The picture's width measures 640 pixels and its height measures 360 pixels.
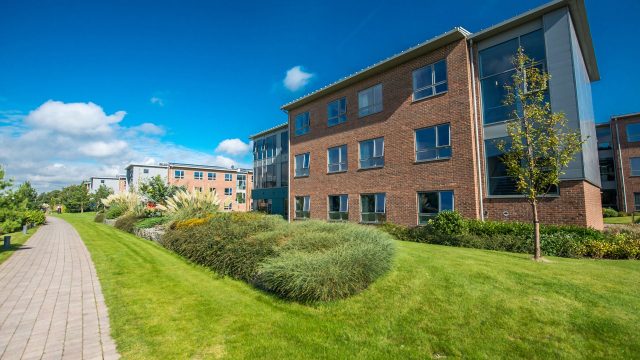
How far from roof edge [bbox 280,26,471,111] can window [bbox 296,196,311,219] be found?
24.9 ft

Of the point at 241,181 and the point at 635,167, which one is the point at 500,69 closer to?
the point at 635,167

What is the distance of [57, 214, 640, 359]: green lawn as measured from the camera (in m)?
3.98

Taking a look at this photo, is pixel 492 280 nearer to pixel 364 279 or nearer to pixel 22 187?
pixel 364 279

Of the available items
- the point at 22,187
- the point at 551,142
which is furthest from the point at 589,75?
the point at 22,187

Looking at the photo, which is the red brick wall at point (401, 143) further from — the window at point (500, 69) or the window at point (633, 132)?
the window at point (633, 132)

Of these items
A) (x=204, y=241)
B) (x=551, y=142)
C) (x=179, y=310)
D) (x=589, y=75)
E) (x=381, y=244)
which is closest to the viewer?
(x=179, y=310)

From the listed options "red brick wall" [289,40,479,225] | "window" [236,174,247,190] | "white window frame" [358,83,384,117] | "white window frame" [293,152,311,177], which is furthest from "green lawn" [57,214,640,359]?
"window" [236,174,247,190]

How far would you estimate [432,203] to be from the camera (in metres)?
15.3

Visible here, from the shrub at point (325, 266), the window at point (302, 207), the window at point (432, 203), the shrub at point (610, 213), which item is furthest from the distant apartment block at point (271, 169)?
the shrub at point (610, 213)

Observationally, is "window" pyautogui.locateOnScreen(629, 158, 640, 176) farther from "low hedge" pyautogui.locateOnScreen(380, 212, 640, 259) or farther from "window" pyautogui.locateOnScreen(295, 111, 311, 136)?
"window" pyautogui.locateOnScreen(295, 111, 311, 136)

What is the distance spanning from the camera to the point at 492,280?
596cm

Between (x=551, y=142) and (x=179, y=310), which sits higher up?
(x=551, y=142)

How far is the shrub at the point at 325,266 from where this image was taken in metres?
5.53

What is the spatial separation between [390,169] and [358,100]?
17.9 ft
